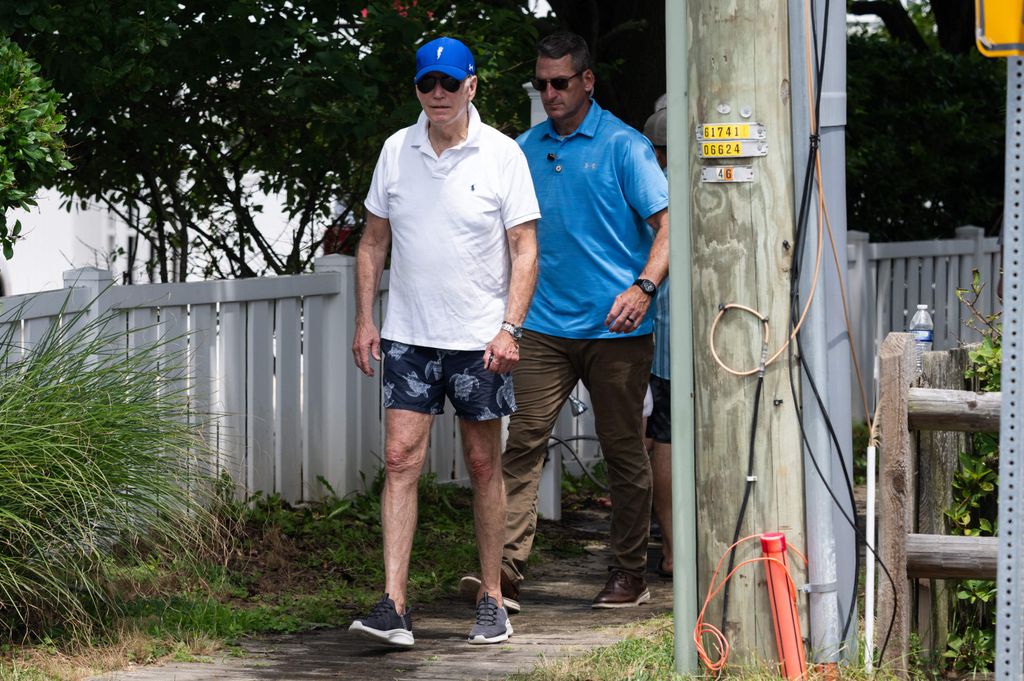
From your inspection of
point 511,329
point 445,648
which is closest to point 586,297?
point 511,329

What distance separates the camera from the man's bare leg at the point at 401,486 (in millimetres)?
5461

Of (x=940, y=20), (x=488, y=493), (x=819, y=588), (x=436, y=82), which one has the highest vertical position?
(x=940, y=20)

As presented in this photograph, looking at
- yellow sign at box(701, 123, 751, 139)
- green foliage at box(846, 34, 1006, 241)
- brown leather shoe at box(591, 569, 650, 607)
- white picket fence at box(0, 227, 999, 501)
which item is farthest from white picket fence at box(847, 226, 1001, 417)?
yellow sign at box(701, 123, 751, 139)

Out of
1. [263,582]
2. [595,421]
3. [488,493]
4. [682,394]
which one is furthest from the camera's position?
[263,582]

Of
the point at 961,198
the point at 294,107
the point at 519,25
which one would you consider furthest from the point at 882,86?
the point at 294,107

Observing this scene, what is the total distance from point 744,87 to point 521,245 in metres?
1.28

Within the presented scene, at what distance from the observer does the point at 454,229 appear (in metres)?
5.45

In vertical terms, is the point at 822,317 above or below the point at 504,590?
above

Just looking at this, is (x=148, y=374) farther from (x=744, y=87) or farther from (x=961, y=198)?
(x=961, y=198)

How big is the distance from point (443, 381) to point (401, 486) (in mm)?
409

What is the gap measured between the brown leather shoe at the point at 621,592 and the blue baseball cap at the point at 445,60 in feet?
6.92

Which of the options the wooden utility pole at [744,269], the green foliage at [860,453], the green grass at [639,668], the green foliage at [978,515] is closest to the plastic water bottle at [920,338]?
the green foliage at [978,515]

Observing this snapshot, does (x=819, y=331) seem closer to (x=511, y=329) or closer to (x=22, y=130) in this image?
(x=511, y=329)

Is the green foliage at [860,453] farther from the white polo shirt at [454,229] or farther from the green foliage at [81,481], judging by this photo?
the green foliage at [81,481]
